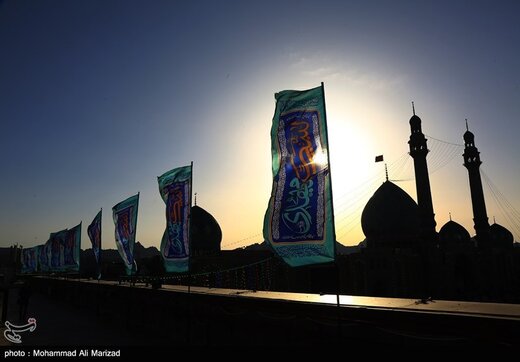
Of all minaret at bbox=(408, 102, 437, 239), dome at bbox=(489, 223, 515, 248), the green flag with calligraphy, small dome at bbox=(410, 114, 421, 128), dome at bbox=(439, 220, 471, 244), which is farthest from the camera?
dome at bbox=(489, 223, 515, 248)

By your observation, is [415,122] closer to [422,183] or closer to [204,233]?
[422,183]

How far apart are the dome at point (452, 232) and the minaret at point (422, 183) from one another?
25.2m

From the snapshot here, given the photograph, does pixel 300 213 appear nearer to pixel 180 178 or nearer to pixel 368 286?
pixel 180 178

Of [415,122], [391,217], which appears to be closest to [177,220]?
[415,122]

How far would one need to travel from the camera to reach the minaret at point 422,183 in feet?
144

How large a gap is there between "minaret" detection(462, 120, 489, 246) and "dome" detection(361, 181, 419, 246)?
7970 mm

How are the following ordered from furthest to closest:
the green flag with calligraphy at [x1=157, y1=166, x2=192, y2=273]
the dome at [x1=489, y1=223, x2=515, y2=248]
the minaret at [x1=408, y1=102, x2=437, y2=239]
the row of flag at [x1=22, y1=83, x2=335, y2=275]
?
the dome at [x1=489, y1=223, x2=515, y2=248] → the minaret at [x1=408, y1=102, x2=437, y2=239] → the green flag with calligraphy at [x1=157, y1=166, x2=192, y2=273] → the row of flag at [x1=22, y1=83, x2=335, y2=275]

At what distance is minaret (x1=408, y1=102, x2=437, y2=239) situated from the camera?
44000mm

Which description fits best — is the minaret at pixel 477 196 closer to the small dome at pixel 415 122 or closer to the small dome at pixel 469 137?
the small dome at pixel 469 137

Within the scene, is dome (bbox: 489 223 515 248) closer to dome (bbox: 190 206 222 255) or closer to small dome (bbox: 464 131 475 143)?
small dome (bbox: 464 131 475 143)

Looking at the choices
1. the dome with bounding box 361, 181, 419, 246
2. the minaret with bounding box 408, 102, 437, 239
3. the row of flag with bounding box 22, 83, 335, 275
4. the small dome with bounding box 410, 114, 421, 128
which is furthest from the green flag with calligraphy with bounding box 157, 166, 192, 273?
the dome with bounding box 361, 181, 419, 246

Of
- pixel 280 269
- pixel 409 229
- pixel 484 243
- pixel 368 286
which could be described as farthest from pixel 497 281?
pixel 280 269

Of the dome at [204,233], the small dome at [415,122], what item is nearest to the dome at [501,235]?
the small dome at [415,122]

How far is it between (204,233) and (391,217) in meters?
33.1
